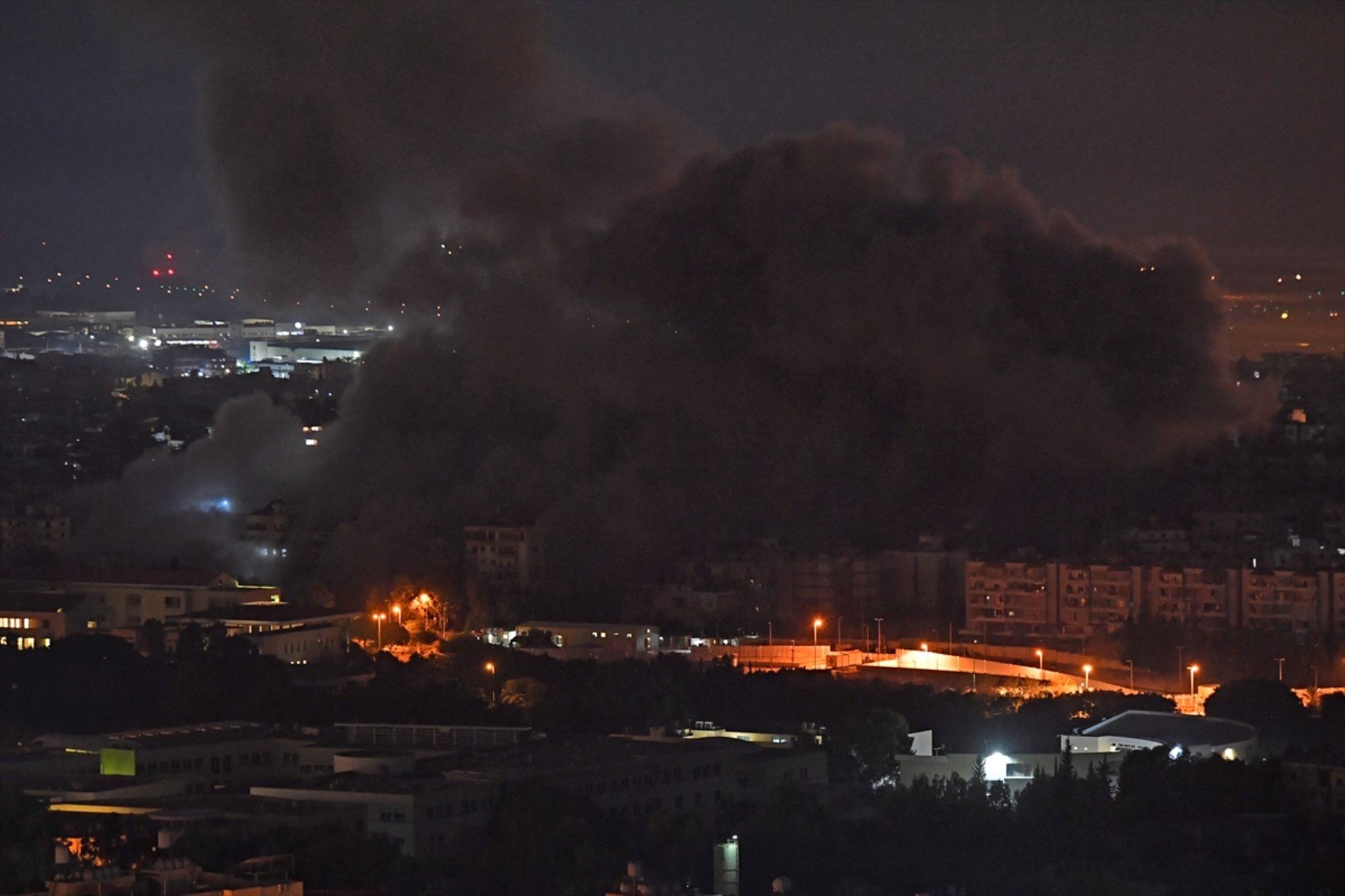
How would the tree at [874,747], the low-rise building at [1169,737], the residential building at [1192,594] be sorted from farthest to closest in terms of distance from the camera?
the residential building at [1192,594] → the low-rise building at [1169,737] → the tree at [874,747]

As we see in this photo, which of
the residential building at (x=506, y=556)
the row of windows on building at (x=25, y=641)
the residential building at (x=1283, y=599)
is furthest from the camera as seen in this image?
the residential building at (x=506, y=556)

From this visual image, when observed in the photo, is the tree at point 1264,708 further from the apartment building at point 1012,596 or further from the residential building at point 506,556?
the residential building at point 506,556

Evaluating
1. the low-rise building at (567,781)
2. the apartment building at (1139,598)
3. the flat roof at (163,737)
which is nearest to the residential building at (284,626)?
the flat roof at (163,737)

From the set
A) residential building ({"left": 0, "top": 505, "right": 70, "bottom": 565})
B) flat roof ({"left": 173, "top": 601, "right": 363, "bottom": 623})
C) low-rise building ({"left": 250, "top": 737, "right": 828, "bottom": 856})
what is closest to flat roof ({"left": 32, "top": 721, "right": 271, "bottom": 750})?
low-rise building ({"left": 250, "top": 737, "right": 828, "bottom": 856})

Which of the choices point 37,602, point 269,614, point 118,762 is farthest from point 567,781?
point 37,602

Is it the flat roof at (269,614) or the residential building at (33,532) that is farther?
the residential building at (33,532)

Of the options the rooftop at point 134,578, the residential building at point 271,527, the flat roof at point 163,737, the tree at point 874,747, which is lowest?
the tree at point 874,747

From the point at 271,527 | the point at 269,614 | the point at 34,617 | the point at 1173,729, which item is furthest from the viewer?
the point at 271,527

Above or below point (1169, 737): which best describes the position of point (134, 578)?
above

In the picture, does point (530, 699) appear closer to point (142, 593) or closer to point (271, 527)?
point (142, 593)

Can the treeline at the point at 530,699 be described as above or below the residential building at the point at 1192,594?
below
